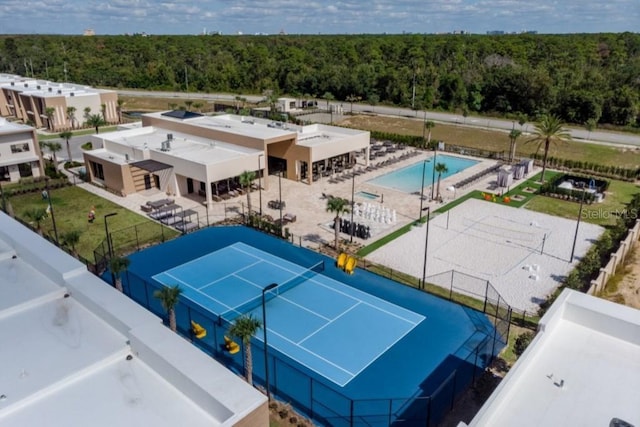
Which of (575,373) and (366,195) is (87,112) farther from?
(575,373)

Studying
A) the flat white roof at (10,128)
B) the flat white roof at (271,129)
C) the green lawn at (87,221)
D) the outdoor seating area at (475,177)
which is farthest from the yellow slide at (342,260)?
the flat white roof at (10,128)

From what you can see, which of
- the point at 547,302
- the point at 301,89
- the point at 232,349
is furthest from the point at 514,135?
the point at 301,89

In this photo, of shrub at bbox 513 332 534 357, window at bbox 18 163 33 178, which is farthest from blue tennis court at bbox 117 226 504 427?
window at bbox 18 163 33 178

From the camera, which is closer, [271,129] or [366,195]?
[366,195]

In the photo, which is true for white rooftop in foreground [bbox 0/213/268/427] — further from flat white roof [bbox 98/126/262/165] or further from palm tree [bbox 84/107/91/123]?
palm tree [bbox 84/107/91/123]

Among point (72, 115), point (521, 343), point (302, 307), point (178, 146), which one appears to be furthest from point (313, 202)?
point (72, 115)

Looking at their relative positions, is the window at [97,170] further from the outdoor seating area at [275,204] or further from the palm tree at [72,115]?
the palm tree at [72,115]

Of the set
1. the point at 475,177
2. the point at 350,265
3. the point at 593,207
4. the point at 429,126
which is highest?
the point at 429,126
